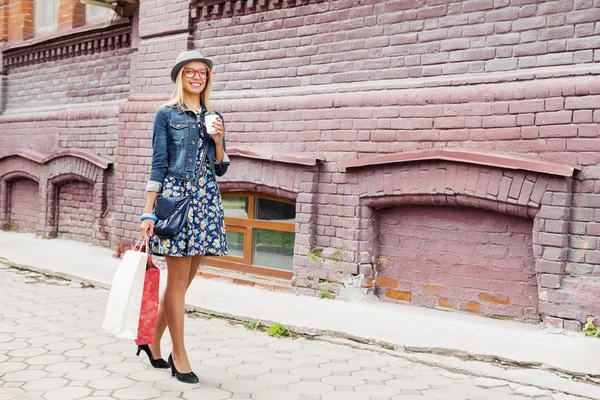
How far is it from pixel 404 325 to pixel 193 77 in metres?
2.74

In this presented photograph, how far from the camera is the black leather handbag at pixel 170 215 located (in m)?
3.90

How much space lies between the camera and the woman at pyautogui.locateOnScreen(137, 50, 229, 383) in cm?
397

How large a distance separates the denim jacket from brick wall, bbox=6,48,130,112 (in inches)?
233

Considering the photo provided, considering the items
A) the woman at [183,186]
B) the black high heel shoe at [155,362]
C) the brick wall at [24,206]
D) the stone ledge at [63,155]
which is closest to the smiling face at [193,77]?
the woman at [183,186]

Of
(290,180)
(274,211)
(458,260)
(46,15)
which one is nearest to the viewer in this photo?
(458,260)

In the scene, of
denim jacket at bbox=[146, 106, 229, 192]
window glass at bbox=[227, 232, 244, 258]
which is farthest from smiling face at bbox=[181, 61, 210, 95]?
window glass at bbox=[227, 232, 244, 258]

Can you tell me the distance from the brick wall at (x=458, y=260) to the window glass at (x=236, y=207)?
1.81 meters

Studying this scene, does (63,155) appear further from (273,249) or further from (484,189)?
(484,189)

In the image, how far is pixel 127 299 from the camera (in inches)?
146

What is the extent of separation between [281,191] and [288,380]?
301 centimetres

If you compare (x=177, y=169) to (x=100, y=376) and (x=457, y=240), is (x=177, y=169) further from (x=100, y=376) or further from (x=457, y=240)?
(x=457, y=240)

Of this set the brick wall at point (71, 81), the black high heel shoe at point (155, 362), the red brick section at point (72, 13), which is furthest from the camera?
the red brick section at point (72, 13)

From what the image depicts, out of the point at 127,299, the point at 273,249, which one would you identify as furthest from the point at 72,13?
the point at 127,299

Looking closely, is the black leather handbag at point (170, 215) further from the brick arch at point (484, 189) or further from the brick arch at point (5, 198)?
the brick arch at point (5, 198)
